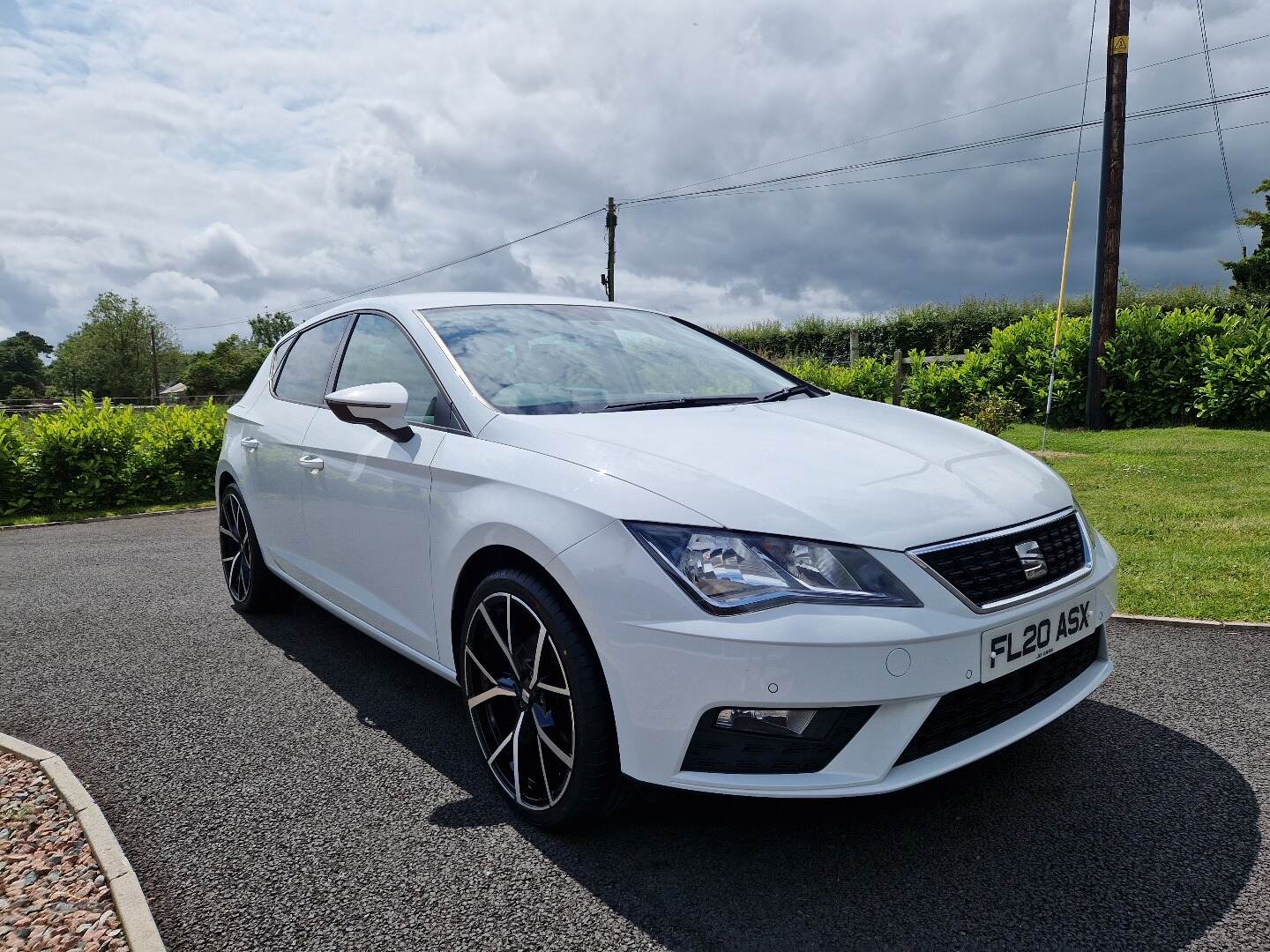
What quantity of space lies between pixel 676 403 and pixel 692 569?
3.49 ft

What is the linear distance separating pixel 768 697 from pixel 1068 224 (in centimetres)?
1186

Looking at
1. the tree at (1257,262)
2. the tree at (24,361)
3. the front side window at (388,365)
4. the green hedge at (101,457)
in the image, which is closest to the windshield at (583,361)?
the front side window at (388,365)

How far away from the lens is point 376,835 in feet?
8.57

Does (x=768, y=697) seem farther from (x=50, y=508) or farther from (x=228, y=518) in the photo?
(x=50, y=508)

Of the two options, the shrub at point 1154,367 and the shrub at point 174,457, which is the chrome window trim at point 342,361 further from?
the shrub at point 1154,367

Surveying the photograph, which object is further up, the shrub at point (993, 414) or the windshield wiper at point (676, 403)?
the windshield wiper at point (676, 403)

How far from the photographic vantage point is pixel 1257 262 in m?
32.4

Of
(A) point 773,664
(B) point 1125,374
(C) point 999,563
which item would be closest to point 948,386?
(B) point 1125,374

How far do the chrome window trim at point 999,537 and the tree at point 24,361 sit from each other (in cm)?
13459

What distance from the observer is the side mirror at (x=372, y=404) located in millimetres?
2879

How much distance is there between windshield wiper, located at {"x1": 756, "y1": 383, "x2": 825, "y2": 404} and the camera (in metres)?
3.28

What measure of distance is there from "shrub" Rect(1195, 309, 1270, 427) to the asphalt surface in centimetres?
1089

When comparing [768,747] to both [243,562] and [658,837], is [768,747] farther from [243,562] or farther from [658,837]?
[243,562]

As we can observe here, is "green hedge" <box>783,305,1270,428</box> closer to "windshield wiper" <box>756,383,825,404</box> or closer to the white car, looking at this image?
"windshield wiper" <box>756,383,825,404</box>
